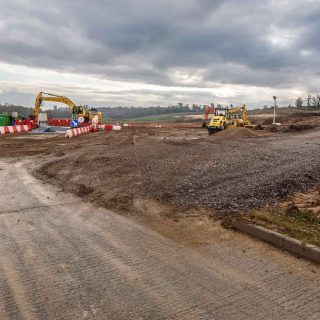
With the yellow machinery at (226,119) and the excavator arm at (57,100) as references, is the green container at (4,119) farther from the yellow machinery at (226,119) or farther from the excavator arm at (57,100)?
the yellow machinery at (226,119)

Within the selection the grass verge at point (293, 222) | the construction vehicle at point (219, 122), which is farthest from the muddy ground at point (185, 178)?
the construction vehicle at point (219, 122)

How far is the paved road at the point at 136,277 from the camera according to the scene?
4.54 metres

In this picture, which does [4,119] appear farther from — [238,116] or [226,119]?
[238,116]

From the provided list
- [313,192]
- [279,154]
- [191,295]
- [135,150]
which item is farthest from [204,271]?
[135,150]

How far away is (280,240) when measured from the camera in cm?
658

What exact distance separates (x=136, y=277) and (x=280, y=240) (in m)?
2.65

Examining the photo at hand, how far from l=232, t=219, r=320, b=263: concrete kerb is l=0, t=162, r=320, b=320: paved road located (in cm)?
18

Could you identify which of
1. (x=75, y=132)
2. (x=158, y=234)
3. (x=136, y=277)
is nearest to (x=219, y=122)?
(x=75, y=132)

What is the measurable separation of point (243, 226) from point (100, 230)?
274 cm

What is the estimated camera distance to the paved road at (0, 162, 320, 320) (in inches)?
179

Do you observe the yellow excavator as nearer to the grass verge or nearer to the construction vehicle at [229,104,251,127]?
the construction vehicle at [229,104,251,127]

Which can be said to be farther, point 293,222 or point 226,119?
point 226,119

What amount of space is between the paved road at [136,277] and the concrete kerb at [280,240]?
182 millimetres

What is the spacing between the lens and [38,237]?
7078 millimetres
